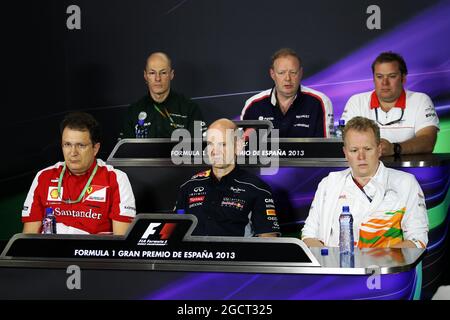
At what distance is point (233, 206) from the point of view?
14.7 feet

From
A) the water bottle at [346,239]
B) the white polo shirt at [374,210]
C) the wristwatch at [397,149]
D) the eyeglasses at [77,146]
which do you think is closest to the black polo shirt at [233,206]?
the white polo shirt at [374,210]

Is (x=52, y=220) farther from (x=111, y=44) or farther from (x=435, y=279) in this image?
(x=111, y=44)

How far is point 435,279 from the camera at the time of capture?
16.6 ft

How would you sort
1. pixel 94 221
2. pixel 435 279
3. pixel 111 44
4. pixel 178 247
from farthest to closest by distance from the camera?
pixel 111 44 → pixel 435 279 → pixel 94 221 → pixel 178 247

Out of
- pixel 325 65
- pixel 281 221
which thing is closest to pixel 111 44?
pixel 325 65

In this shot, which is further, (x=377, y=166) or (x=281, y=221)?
(x=281, y=221)

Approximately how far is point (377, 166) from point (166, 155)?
150cm

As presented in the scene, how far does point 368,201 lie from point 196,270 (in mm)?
1123

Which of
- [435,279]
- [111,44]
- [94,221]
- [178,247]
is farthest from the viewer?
[111,44]

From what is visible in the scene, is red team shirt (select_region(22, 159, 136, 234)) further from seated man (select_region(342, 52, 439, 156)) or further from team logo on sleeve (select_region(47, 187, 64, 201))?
seated man (select_region(342, 52, 439, 156))

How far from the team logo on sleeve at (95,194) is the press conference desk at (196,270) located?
37.4 inches

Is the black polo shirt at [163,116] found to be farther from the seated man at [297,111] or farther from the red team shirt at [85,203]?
the red team shirt at [85,203]

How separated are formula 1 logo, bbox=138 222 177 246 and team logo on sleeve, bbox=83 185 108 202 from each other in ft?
3.43

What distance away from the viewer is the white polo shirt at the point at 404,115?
5793 mm
